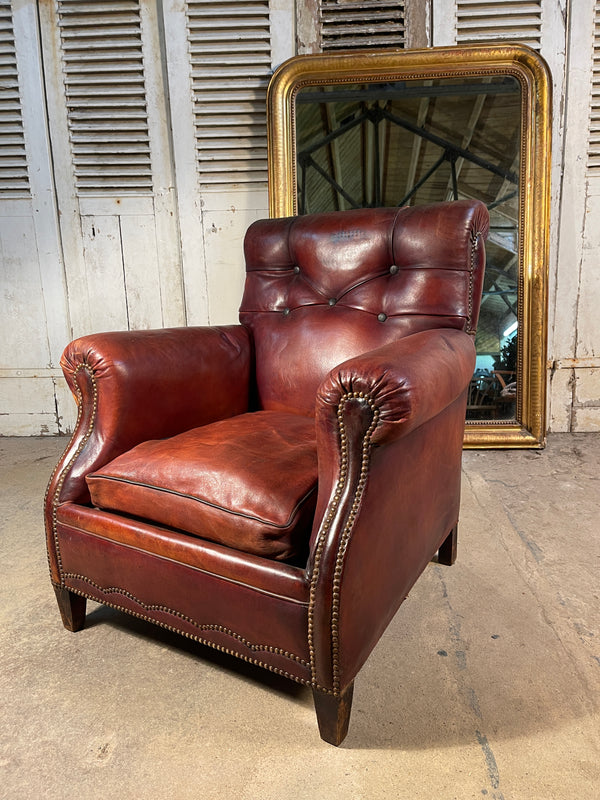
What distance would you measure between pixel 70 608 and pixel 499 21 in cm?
279

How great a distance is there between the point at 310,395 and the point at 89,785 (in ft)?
3.13

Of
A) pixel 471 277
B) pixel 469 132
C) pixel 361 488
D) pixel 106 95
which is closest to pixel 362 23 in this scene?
pixel 469 132

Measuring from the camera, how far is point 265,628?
103 centimetres

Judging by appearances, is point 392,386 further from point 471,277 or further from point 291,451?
point 471,277

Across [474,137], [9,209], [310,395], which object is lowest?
[310,395]

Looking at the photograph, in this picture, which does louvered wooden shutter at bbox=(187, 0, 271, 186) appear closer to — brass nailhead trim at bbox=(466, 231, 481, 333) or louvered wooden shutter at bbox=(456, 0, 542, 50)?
louvered wooden shutter at bbox=(456, 0, 542, 50)

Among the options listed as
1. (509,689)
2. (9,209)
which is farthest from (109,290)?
(509,689)

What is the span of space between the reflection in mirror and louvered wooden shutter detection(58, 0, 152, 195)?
0.79 m

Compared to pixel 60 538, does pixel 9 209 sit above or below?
above

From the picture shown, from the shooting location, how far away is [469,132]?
2.49m

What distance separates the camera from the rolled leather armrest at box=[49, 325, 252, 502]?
1.29 meters

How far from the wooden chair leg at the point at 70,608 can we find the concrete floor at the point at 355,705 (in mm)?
38

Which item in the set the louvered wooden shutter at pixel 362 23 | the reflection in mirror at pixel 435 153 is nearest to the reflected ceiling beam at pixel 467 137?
the reflection in mirror at pixel 435 153

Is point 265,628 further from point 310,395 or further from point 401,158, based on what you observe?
point 401,158
